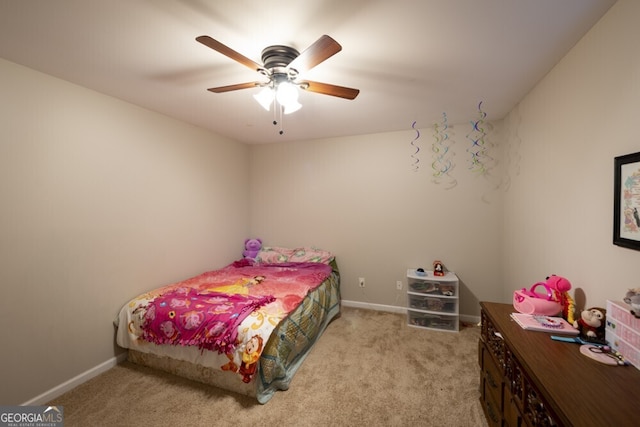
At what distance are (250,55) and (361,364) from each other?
8.33 ft

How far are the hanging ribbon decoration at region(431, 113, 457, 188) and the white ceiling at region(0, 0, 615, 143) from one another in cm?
64

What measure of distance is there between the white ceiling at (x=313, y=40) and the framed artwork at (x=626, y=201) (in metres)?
0.77

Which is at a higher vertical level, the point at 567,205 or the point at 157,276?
the point at 567,205

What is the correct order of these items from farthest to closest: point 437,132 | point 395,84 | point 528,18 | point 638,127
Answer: point 437,132, point 395,84, point 528,18, point 638,127

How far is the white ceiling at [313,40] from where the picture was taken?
1220 mm

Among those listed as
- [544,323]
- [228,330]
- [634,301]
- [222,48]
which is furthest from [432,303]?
[222,48]

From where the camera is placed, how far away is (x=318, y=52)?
123 centimetres

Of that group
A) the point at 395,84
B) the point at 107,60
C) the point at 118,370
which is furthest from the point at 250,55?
the point at 118,370

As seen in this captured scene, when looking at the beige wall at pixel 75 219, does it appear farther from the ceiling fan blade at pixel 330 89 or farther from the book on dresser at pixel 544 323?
the book on dresser at pixel 544 323

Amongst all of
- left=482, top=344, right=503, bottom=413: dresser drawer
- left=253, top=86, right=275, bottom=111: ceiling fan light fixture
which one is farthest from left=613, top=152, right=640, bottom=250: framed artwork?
left=253, top=86, right=275, bottom=111: ceiling fan light fixture

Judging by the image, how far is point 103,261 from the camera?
7.01ft

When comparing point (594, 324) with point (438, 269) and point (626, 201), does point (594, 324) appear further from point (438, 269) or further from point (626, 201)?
point (438, 269)

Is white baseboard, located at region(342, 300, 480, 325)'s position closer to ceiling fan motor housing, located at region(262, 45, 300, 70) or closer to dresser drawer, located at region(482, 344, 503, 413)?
dresser drawer, located at region(482, 344, 503, 413)

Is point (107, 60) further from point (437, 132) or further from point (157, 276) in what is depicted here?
point (437, 132)
